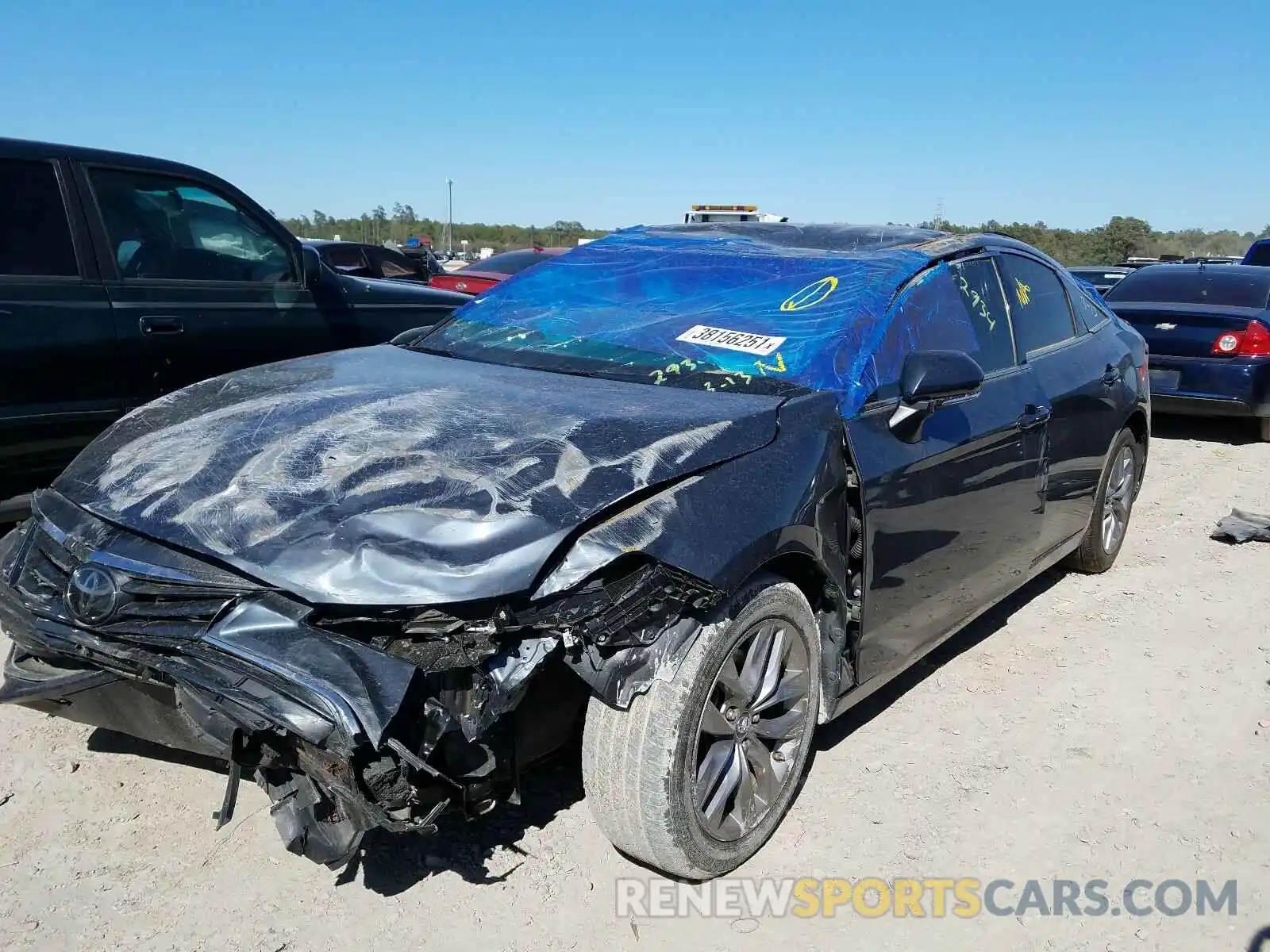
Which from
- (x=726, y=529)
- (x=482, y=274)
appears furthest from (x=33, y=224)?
(x=482, y=274)

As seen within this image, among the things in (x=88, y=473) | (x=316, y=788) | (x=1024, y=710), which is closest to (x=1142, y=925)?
(x=1024, y=710)

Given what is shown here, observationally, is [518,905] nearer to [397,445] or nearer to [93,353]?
[397,445]

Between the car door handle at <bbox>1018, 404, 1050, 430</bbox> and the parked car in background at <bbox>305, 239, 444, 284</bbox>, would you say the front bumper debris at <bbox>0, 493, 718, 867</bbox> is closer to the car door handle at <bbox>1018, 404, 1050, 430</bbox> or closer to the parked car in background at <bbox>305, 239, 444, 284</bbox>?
the car door handle at <bbox>1018, 404, 1050, 430</bbox>

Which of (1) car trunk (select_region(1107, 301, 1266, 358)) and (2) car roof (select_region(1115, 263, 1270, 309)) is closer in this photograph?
(1) car trunk (select_region(1107, 301, 1266, 358))

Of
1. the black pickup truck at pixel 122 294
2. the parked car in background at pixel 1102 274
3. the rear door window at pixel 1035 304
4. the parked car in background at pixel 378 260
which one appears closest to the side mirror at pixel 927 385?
the rear door window at pixel 1035 304

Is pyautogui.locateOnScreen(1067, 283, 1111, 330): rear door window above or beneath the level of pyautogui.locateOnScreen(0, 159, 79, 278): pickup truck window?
beneath

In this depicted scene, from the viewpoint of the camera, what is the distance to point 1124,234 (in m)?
47.7

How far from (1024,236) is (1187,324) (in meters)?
43.0

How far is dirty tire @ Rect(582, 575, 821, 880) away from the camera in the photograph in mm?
2492

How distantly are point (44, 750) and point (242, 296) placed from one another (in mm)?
2549

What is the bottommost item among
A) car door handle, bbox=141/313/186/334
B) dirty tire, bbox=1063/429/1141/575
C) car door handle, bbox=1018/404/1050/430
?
dirty tire, bbox=1063/429/1141/575

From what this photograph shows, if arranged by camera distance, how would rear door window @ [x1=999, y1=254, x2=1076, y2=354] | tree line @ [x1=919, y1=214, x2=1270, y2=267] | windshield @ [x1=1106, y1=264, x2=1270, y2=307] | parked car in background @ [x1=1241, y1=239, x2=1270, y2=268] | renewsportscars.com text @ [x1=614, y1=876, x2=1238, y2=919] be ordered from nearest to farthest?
renewsportscars.com text @ [x1=614, y1=876, x2=1238, y2=919], rear door window @ [x1=999, y1=254, x2=1076, y2=354], windshield @ [x1=1106, y1=264, x2=1270, y2=307], parked car in background @ [x1=1241, y1=239, x2=1270, y2=268], tree line @ [x1=919, y1=214, x2=1270, y2=267]

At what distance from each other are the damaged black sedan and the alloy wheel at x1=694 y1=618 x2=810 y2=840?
0.03 feet

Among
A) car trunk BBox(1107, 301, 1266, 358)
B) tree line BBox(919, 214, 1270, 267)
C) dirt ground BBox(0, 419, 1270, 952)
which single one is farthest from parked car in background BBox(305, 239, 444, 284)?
tree line BBox(919, 214, 1270, 267)
